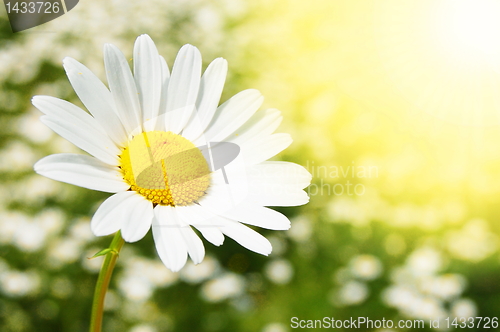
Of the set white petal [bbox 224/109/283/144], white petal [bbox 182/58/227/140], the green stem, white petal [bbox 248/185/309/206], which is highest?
white petal [bbox 182/58/227/140]

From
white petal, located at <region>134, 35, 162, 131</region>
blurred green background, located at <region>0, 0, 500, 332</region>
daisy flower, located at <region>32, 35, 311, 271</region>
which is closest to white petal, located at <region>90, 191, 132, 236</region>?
daisy flower, located at <region>32, 35, 311, 271</region>

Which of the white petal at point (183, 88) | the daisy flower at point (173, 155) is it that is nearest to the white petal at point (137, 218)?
the daisy flower at point (173, 155)

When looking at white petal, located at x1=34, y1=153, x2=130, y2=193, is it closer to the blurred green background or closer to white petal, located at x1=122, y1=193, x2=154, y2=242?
white petal, located at x1=122, y1=193, x2=154, y2=242

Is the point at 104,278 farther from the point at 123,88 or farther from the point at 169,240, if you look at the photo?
the point at 123,88

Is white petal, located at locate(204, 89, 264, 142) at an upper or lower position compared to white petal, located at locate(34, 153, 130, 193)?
upper

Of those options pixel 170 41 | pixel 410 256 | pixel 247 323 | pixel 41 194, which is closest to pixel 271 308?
pixel 247 323

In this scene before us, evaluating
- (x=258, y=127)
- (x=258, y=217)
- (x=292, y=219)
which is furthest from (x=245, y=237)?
(x=292, y=219)

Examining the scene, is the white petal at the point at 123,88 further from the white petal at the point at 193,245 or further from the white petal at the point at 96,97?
the white petal at the point at 193,245

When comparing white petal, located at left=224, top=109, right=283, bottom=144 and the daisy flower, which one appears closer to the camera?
the daisy flower
